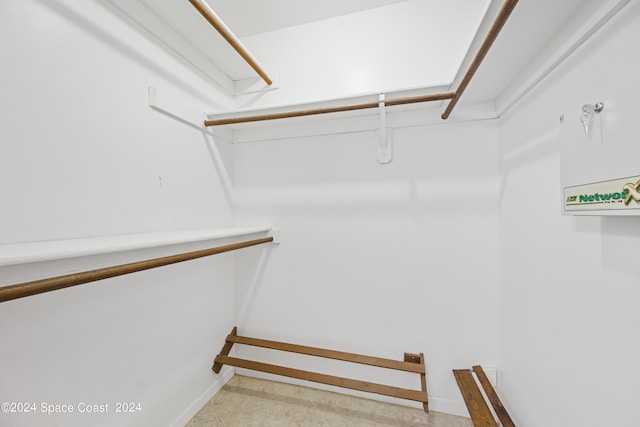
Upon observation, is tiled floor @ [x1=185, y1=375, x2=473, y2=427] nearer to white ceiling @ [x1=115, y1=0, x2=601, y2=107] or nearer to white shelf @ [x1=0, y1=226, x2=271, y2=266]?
white shelf @ [x1=0, y1=226, x2=271, y2=266]

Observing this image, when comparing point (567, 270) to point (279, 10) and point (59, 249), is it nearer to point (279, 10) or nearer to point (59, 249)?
point (59, 249)

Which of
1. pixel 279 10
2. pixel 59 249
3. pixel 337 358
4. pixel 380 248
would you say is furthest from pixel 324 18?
pixel 337 358

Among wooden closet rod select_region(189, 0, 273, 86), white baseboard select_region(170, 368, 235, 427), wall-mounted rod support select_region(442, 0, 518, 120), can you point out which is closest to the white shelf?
wooden closet rod select_region(189, 0, 273, 86)

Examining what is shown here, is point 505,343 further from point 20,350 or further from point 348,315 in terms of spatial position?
point 20,350

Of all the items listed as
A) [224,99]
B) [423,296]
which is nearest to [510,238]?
[423,296]

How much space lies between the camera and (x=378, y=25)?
1400 mm

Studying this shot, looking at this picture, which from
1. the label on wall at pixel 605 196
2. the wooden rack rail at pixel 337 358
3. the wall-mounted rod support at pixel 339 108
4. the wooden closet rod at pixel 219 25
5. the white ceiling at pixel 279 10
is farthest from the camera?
the white ceiling at pixel 279 10

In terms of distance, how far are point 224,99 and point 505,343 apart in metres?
2.11

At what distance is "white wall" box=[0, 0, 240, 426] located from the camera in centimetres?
69

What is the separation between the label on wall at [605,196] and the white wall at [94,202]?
1.37m

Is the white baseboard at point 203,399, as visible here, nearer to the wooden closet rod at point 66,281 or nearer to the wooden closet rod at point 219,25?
the wooden closet rod at point 66,281

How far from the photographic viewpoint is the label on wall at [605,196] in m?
0.49

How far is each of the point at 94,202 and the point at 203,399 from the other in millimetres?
1198

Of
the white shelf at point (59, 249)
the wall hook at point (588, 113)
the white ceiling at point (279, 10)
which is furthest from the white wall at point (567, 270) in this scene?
the white shelf at point (59, 249)
